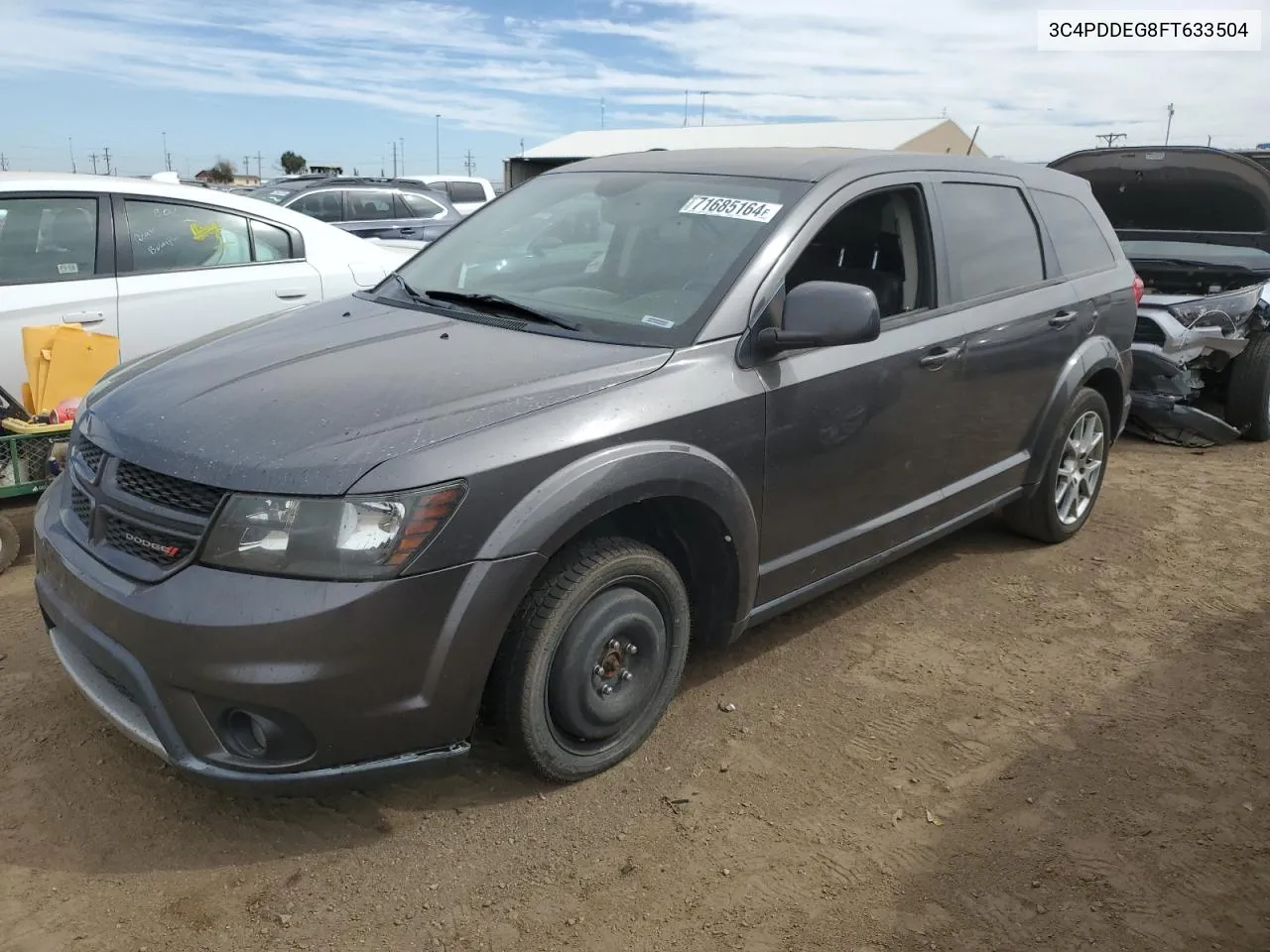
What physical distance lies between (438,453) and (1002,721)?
7.00ft

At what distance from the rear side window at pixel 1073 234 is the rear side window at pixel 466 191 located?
16.3 meters

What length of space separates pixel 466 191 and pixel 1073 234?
55.0ft

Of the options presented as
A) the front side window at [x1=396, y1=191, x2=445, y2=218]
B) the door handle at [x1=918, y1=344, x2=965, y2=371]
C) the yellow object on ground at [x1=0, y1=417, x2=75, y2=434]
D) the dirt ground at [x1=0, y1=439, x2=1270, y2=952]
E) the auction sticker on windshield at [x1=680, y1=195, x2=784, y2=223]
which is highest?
the front side window at [x1=396, y1=191, x2=445, y2=218]

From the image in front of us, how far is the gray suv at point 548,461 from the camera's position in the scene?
231 cm

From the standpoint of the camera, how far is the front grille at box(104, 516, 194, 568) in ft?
7.81

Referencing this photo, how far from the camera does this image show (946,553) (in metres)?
4.84

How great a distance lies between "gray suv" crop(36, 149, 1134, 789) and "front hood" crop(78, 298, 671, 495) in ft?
0.04

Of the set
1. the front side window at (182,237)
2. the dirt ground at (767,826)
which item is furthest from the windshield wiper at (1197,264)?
the front side window at (182,237)

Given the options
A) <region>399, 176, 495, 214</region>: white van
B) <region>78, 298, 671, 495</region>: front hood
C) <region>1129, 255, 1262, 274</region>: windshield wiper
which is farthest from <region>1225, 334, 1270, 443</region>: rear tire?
<region>399, 176, 495, 214</region>: white van

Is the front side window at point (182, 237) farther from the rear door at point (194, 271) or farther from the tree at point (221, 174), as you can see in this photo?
the tree at point (221, 174)

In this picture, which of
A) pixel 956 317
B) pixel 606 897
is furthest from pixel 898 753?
pixel 956 317

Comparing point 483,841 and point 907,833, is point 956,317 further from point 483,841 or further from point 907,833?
point 483,841

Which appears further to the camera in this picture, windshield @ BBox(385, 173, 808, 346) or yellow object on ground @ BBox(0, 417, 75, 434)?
yellow object on ground @ BBox(0, 417, 75, 434)

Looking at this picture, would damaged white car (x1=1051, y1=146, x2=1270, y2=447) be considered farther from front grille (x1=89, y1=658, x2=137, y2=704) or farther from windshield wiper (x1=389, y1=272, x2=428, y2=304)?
front grille (x1=89, y1=658, x2=137, y2=704)
